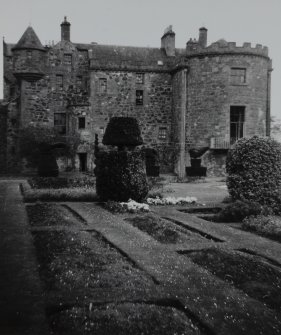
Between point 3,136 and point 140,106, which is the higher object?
point 140,106

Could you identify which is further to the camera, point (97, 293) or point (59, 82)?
point (59, 82)

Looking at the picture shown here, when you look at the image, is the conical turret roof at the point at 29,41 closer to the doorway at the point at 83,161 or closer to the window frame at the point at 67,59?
the window frame at the point at 67,59

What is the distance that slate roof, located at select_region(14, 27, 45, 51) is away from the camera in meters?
35.0

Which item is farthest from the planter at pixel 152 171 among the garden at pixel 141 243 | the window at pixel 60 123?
the window at pixel 60 123

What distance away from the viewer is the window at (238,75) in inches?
1287

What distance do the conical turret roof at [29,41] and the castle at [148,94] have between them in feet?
0.25

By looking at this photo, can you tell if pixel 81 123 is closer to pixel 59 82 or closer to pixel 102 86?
pixel 102 86

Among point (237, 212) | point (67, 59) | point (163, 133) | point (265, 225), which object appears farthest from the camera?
point (67, 59)

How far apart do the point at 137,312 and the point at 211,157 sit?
28.1m

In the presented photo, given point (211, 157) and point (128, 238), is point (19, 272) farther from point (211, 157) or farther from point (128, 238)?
point (211, 157)

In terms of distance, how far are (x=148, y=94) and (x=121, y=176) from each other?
23.9 metres

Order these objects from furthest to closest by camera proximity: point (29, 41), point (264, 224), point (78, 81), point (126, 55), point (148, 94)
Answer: point (126, 55) < point (78, 81) < point (148, 94) < point (29, 41) < point (264, 224)

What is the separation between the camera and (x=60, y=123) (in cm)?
3712

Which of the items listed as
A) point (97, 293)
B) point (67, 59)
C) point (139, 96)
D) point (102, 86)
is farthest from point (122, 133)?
point (67, 59)
